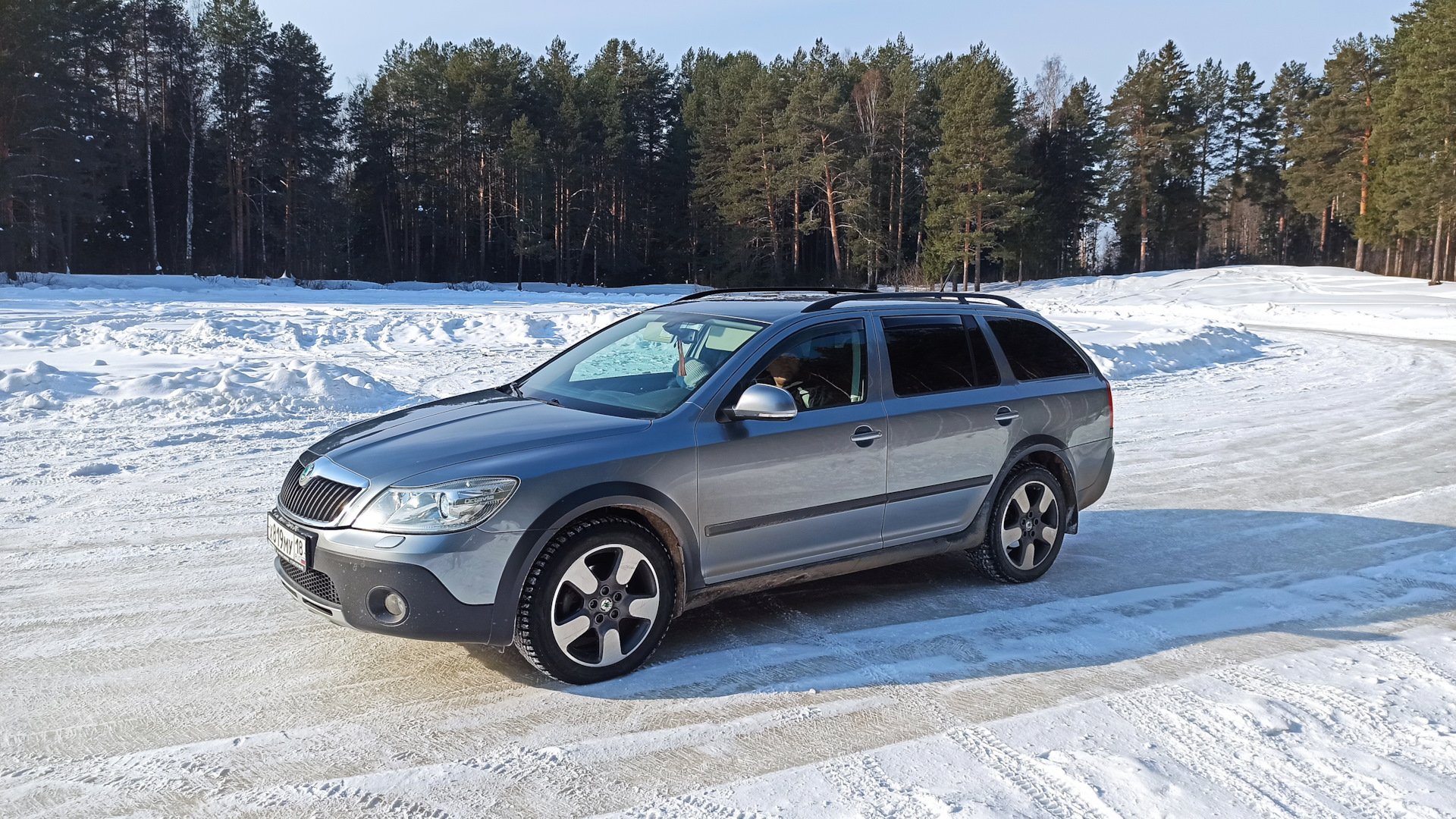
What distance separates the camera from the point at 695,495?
4.57 m

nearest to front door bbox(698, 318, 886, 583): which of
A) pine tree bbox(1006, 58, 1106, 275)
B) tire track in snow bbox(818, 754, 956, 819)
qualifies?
tire track in snow bbox(818, 754, 956, 819)

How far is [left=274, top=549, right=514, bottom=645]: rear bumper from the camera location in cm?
402

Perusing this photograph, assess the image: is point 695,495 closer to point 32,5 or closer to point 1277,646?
point 1277,646

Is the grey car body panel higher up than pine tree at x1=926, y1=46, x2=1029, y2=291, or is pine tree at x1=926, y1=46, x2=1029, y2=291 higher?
pine tree at x1=926, y1=46, x2=1029, y2=291

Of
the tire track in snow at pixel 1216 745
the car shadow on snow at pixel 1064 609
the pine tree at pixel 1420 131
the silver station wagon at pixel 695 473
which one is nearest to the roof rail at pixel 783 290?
the silver station wagon at pixel 695 473

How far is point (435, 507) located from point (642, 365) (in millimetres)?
1600

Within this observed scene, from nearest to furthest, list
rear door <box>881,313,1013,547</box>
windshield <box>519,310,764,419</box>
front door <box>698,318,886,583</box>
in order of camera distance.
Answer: front door <box>698,318,886,583</box> → windshield <box>519,310,764,419</box> → rear door <box>881,313,1013,547</box>

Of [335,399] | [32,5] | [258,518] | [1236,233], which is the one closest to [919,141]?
[32,5]

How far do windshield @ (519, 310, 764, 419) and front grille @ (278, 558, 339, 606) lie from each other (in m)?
1.41

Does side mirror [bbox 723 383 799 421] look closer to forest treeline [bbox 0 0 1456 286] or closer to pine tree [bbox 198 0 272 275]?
forest treeline [bbox 0 0 1456 286]

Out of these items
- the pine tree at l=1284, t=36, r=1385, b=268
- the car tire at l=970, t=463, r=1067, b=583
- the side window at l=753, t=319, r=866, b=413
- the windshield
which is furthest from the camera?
the pine tree at l=1284, t=36, r=1385, b=268

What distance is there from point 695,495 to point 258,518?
155 inches

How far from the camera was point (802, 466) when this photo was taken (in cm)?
492

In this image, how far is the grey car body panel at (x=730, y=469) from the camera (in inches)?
162
